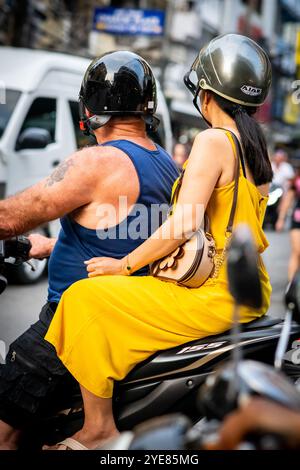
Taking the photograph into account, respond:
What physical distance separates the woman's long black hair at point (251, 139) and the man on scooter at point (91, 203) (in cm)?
31

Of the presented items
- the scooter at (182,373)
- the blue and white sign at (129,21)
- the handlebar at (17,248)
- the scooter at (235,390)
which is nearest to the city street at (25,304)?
the handlebar at (17,248)

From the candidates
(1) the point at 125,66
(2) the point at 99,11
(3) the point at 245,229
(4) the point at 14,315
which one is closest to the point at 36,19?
(2) the point at 99,11

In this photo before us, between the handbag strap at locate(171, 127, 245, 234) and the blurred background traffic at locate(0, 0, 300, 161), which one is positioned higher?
the handbag strap at locate(171, 127, 245, 234)

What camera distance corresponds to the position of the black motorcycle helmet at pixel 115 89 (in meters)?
2.78

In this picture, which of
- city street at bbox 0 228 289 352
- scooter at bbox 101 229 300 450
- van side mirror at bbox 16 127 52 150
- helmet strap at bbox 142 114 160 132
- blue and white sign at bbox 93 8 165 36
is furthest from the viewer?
blue and white sign at bbox 93 8 165 36

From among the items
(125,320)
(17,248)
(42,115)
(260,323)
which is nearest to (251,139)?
(260,323)

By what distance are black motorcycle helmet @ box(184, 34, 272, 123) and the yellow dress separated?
37cm

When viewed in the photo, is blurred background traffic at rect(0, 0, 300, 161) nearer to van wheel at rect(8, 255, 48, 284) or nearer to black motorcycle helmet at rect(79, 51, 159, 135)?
black motorcycle helmet at rect(79, 51, 159, 135)

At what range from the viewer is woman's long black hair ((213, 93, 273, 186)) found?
265 cm

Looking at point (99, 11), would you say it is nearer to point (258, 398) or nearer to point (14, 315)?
point (14, 315)

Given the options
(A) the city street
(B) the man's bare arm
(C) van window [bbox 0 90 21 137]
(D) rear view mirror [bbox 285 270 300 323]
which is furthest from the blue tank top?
(C) van window [bbox 0 90 21 137]

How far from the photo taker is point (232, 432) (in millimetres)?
1466

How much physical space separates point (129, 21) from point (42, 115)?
35.3ft

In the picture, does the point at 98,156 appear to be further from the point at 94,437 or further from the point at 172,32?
the point at 172,32
